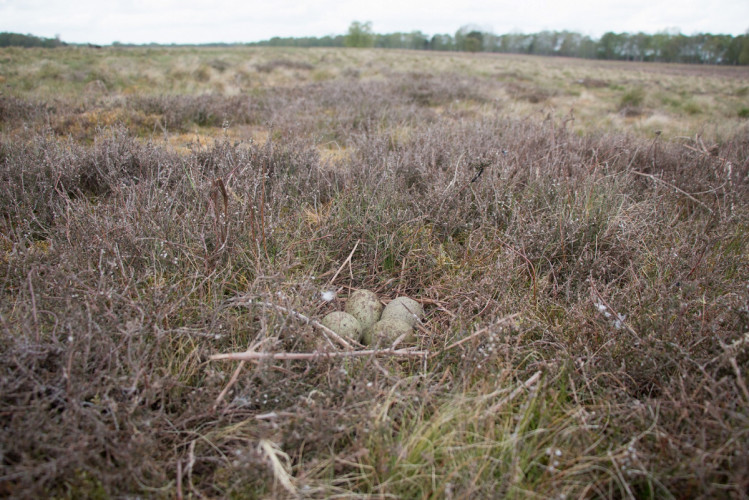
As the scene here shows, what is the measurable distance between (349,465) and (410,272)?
155cm

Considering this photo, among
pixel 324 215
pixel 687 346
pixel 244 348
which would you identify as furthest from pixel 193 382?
pixel 687 346

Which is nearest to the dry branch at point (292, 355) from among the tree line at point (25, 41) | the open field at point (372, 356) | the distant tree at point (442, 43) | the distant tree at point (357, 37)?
the open field at point (372, 356)

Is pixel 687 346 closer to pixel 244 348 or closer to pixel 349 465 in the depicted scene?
pixel 349 465

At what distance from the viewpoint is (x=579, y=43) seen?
67500mm

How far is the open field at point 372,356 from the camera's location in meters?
1.46

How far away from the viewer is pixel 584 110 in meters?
9.92

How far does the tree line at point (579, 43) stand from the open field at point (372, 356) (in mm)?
56698

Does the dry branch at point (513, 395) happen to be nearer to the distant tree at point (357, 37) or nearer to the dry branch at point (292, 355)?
the dry branch at point (292, 355)

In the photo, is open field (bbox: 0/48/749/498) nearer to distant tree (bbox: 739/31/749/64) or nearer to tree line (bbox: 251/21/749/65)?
distant tree (bbox: 739/31/749/64)

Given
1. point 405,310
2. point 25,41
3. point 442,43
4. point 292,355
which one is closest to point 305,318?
point 292,355

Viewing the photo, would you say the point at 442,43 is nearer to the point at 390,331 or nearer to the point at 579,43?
the point at 579,43

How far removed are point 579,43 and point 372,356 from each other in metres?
82.5

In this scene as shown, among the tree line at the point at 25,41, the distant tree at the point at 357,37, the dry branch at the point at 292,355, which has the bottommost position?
the dry branch at the point at 292,355

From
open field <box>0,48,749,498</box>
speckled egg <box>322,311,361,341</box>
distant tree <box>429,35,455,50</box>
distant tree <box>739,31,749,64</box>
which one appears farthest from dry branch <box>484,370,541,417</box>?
distant tree <box>429,35,455,50</box>
